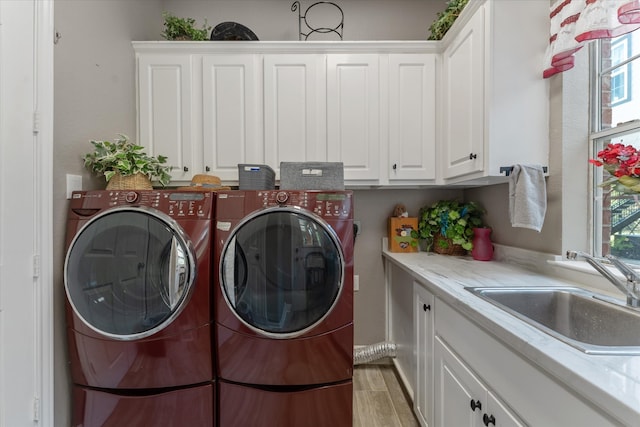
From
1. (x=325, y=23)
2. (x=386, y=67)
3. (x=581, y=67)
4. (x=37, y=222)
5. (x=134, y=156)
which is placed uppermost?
(x=325, y=23)

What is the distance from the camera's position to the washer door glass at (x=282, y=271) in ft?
4.37

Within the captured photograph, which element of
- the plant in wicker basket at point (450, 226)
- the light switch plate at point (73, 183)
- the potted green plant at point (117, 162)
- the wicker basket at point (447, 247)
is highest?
the potted green plant at point (117, 162)

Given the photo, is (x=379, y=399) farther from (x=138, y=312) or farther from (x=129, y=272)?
(x=129, y=272)

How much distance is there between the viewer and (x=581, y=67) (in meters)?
1.33

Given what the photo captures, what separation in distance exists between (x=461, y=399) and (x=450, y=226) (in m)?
1.12

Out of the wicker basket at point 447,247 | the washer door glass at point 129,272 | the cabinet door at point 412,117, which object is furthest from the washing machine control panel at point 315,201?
the wicker basket at point 447,247

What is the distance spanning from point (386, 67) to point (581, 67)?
103 cm

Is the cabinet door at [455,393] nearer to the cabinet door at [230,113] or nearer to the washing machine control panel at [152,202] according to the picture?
the washing machine control panel at [152,202]

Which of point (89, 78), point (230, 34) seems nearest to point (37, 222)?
point (89, 78)

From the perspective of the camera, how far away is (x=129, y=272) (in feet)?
4.34

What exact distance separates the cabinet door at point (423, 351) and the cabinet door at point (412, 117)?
32.3 inches

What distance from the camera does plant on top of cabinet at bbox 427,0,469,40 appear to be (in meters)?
1.72

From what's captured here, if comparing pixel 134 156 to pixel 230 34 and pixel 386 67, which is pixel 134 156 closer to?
pixel 230 34

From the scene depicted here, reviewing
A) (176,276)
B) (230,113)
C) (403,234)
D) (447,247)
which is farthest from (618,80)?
(176,276)
